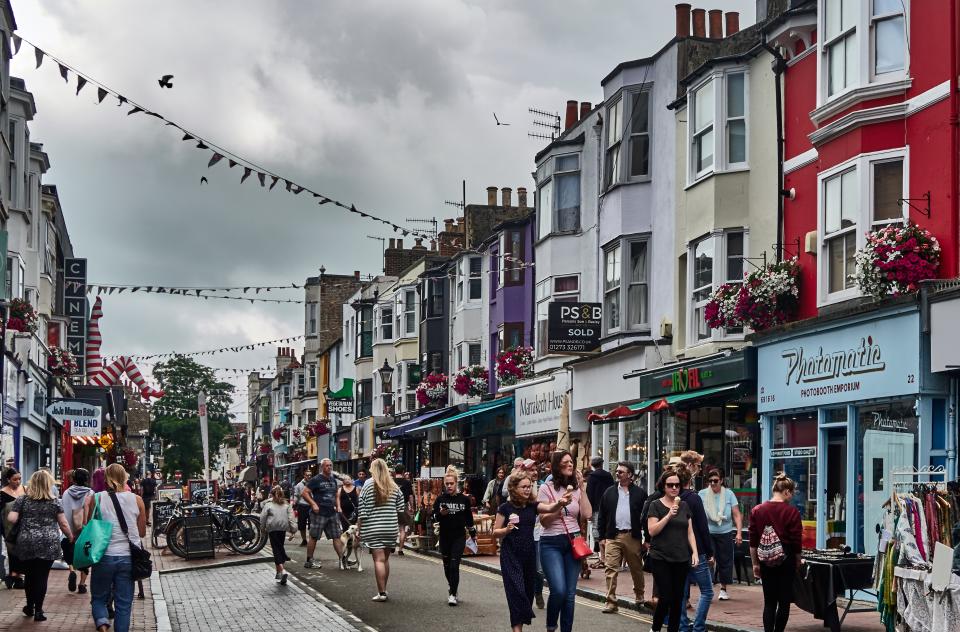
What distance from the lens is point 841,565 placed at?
44.6 ft

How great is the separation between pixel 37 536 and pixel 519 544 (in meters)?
5.90

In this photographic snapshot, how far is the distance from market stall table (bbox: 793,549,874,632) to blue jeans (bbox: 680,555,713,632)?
115cm

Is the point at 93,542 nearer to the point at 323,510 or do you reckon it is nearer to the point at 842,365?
the point at 842,365

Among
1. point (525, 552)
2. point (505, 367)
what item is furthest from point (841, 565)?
point (505, 367)

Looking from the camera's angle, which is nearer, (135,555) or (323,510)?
(135,555)

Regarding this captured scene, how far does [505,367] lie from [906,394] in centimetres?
2109

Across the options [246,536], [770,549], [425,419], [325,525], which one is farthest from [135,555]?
[425,419]

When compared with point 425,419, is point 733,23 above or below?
above

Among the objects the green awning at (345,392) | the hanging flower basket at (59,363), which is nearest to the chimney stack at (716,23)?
the hanging flower basket at (59,363)

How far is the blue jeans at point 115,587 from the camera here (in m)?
13.1

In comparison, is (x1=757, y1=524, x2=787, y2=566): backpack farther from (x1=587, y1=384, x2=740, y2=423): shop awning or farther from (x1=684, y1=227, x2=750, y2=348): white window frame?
(x1=684, y1=227, x2=750, y2=348): white window frame

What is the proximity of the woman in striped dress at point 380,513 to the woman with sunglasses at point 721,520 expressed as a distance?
4264 mm

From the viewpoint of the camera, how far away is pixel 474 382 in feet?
141

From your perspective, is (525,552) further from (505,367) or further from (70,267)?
(70,267)
